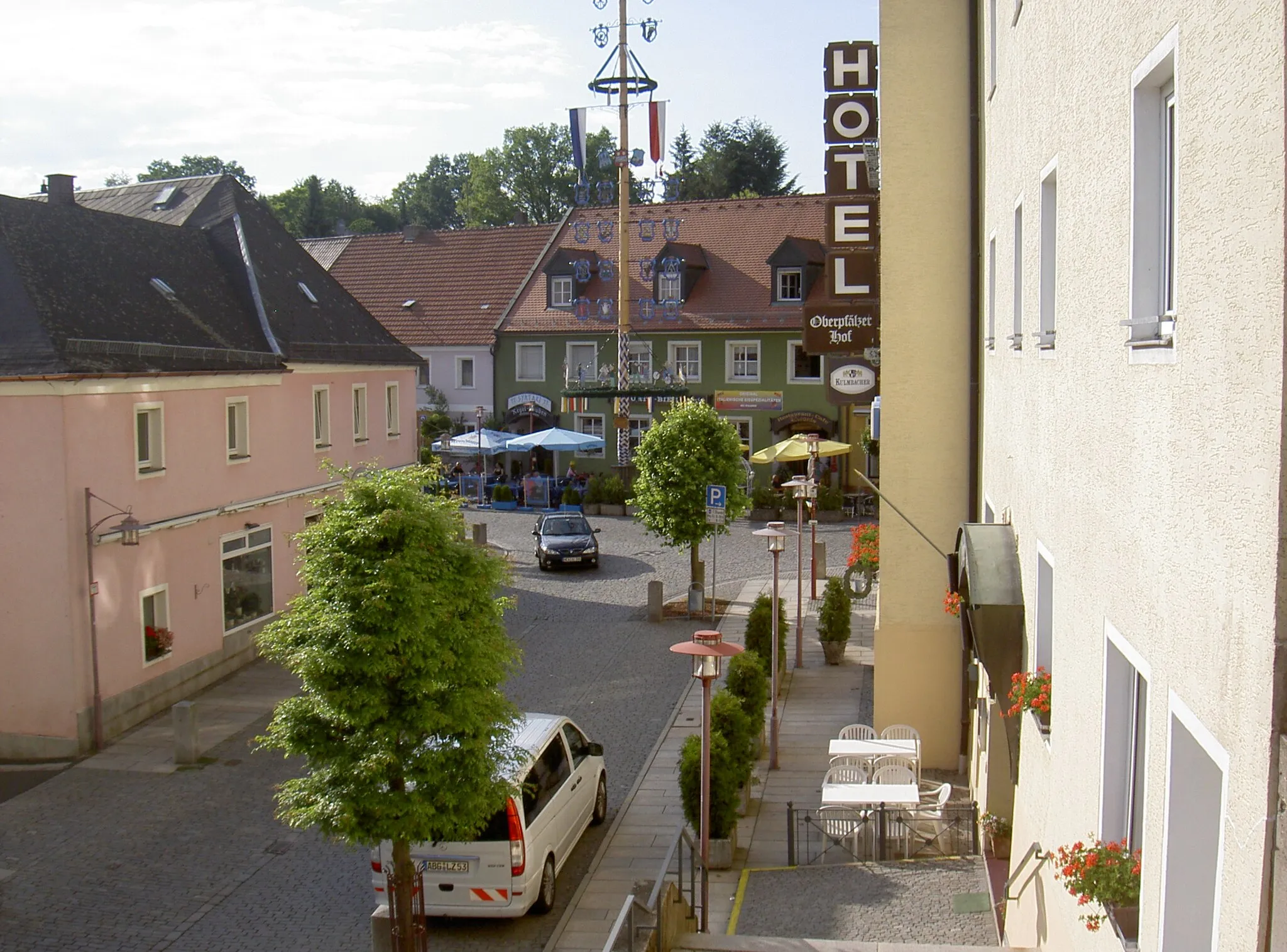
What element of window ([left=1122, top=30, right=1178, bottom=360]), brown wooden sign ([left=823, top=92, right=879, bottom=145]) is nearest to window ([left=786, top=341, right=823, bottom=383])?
brown wooden sign ([left=823, top=92, right=879, bottom=145])

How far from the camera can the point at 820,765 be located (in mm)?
16062

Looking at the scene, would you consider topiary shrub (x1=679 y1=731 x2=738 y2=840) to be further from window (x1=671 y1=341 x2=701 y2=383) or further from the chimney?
window (x1=671 y1=341 x2=701 y2=383)

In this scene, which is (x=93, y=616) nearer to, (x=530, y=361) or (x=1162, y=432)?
(x=1162, y=432)

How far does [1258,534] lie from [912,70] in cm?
1301

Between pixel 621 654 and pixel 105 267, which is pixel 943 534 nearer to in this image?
pixel 621 654

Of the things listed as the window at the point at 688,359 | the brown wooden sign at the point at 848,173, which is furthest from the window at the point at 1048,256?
the window at the point at 688,359

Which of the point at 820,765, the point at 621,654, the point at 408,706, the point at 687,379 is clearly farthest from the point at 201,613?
the point at 687,379

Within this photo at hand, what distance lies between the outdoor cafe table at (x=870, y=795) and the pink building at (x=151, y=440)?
5.75 metres

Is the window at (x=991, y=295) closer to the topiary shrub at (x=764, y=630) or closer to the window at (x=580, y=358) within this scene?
the topiary shrub at (x=764, y=630)

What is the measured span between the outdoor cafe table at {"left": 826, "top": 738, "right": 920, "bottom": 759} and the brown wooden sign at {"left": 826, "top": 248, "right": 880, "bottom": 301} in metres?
5.97

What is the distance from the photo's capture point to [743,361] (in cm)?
4206

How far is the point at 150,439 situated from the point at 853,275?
10502 mm

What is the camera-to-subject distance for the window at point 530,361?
45.1m

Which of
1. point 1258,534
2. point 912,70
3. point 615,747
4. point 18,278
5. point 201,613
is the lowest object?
point 615,747
